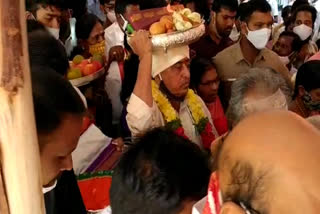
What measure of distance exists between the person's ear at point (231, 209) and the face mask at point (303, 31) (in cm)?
358

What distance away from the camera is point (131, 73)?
2344mm

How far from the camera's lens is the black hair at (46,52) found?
147cm

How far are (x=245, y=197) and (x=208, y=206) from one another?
0.08m

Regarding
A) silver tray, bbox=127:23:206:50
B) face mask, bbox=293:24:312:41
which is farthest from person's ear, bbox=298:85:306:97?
face mask, bbox=293:24:312:41

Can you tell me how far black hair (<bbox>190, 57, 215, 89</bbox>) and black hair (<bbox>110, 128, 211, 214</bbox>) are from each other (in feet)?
4.61

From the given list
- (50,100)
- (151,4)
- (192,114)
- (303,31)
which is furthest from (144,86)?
(303,31)

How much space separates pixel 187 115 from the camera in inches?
85.5

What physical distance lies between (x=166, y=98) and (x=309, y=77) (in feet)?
2.16

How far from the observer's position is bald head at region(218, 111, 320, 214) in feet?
1.98

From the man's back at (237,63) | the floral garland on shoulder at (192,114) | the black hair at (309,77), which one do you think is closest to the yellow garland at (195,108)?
the floral garland on shoulder at (192,114)

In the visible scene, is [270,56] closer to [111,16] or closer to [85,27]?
[85,27]

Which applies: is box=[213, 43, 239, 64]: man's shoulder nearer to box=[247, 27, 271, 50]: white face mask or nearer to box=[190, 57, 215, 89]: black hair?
box=[247, 27, 271, 50]: white face mask

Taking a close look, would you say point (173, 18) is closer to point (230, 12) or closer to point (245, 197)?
point (230, 12)

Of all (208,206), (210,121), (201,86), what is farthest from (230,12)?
(208,206)
